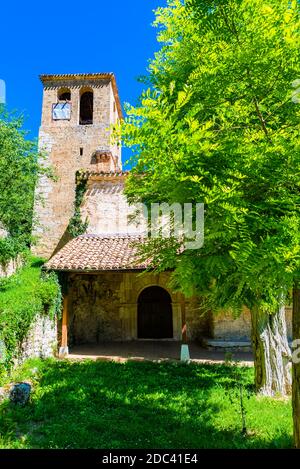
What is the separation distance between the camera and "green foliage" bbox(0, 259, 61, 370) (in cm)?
754

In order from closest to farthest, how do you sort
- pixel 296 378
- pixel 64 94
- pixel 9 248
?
1. pixel 296 378
2. pixel 9 248
3. pixel 64 94

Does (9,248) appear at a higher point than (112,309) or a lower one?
higher

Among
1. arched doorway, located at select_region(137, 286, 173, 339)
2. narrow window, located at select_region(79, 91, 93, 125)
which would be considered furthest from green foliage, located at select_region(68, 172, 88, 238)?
narrow window, located at select_region(79, 91, 93, 125)

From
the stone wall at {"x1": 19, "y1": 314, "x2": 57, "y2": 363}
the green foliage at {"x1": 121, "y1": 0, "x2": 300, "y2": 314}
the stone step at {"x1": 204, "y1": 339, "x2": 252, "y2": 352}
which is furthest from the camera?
the stone step at {"x1": 204, "y1": 339, "x2": 252, "y2": 352}

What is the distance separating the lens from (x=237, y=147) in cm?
339

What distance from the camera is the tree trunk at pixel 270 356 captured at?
6938mm

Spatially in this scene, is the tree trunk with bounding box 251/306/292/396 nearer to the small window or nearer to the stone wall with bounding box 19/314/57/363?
the stone wall with bounding box 19/314/57/363

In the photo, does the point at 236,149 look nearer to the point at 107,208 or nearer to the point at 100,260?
the point at 100,260

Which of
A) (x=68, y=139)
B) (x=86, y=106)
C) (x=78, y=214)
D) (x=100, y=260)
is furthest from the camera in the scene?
(x=86, y=106)

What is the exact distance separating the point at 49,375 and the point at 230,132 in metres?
6.98

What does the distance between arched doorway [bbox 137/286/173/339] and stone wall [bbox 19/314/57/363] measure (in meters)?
3.52

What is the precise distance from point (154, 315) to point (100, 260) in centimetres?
358

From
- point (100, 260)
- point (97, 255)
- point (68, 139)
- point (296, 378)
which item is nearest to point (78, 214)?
point (97, 255)

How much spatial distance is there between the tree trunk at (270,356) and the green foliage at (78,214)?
885 centimetres
